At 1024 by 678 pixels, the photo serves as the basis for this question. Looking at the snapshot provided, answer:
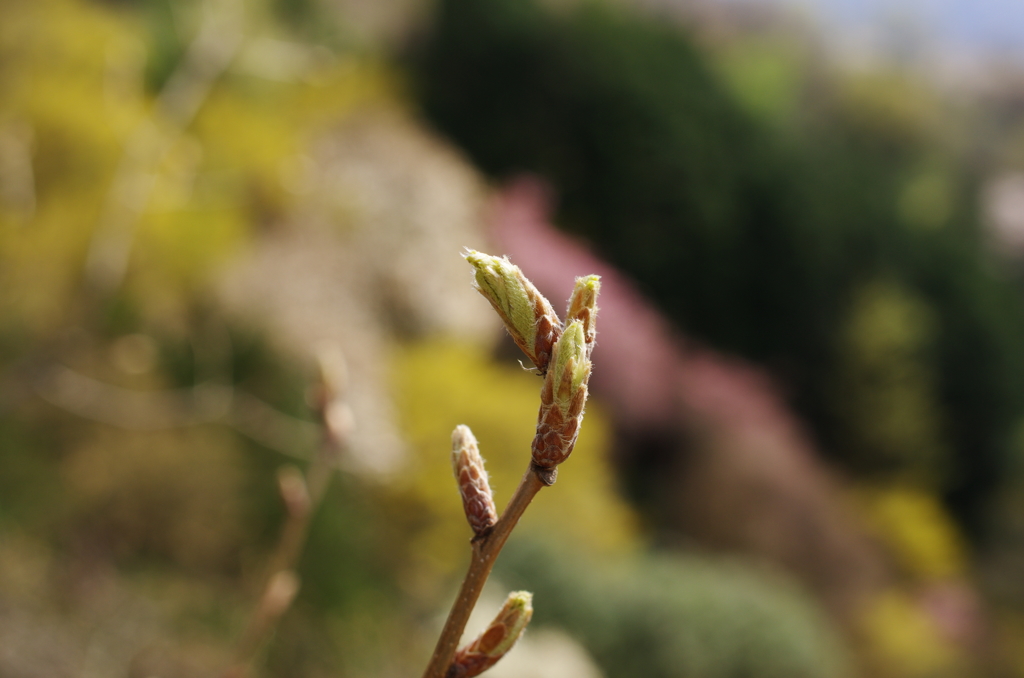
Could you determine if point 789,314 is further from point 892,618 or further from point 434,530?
point 434,530

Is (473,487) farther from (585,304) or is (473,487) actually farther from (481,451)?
(481,451)

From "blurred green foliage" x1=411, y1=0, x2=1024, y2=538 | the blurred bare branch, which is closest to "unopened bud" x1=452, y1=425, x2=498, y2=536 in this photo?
the blurred bare branch

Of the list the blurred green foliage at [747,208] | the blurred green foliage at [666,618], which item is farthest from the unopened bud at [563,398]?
the blurred green foliage at [747,208]

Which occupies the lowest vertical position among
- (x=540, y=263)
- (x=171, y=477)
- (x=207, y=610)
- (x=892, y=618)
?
(x=207, y=610)

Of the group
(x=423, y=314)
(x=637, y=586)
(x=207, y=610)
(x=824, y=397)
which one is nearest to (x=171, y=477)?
(x=207, y=610)

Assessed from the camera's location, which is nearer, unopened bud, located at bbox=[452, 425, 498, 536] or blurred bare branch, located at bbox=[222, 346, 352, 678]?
unopened bud, located at bbox=[452, 425, 498, 536]

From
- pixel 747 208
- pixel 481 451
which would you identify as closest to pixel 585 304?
pixel 481 451

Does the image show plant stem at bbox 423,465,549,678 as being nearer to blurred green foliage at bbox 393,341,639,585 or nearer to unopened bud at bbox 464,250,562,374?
unopened bud at bbox 464,250,562,374
